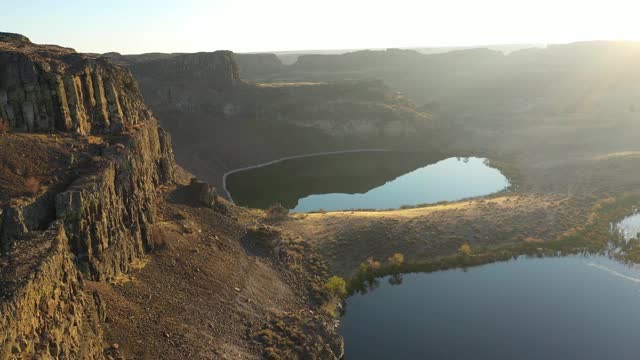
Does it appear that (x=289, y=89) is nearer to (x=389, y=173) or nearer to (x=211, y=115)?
(x=211, y=115)

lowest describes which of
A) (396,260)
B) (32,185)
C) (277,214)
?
(396,260)

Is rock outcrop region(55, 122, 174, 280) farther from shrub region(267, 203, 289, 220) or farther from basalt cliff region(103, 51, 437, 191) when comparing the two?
basalt cliff region(103, 51, 437, 191)

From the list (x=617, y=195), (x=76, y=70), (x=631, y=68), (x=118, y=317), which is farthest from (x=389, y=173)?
(x=631, y=68)

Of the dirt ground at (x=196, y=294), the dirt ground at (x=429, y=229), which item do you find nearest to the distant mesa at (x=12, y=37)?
the dirt ground at (x=196, y=294)

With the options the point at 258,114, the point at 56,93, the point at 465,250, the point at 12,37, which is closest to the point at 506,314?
the point at 465,250

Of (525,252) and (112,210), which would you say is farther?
(525,252)

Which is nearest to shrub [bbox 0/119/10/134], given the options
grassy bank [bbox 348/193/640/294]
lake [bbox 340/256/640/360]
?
lake [bbox 340/256/640/360]

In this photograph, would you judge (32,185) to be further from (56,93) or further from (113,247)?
(56,93)
